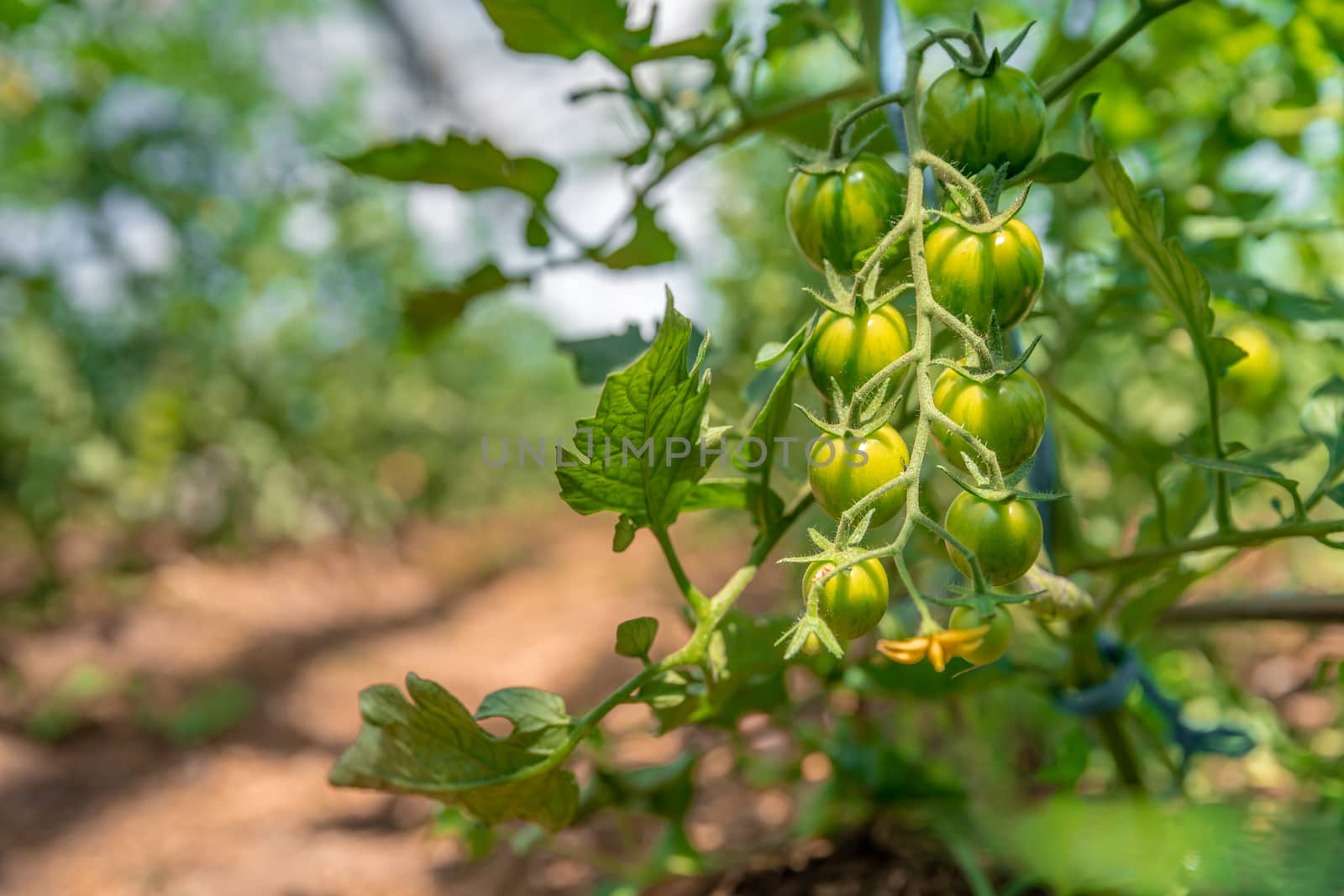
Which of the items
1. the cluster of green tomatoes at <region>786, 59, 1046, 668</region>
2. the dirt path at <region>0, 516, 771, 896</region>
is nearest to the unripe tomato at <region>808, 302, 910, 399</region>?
the cluster of green tomatoes at <region>786, 59, 1046, 668</region>

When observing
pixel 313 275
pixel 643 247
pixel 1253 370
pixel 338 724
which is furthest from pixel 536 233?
pixel 313 275

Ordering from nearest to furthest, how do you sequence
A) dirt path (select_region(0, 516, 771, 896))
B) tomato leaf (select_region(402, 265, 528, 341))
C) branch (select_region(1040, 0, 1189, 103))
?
branch (select_region(1040, 0, 1189, 103)), tomato leaf (select_region(402, 265, 528, 341)), dirt path (select_region(0, 516, 771, 896))

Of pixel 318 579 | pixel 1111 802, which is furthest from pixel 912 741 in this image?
pixel 318 579

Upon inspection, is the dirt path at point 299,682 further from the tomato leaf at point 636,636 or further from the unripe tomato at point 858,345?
the unripe tomato at point 858,345

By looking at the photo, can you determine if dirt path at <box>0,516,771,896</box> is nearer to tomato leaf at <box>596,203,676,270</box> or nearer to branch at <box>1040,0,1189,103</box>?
tomato leaf at <box>596,203,676,270</box>

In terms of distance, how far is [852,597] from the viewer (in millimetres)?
298

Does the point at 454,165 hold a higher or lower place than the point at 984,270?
higher

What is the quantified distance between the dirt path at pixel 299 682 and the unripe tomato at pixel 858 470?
2.13 ft

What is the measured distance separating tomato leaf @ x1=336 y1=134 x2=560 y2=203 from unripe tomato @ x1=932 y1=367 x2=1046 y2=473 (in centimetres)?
36

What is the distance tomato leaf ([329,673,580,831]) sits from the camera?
376mm

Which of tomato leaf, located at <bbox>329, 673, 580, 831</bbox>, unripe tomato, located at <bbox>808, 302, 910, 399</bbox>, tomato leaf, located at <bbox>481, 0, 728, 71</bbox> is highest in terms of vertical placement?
tomato leaf, located at <bbox>481, 0, 728, 71</bbox>

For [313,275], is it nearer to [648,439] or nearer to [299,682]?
[299,682]

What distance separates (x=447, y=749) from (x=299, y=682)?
5.45 feet

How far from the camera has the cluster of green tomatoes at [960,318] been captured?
30cm
